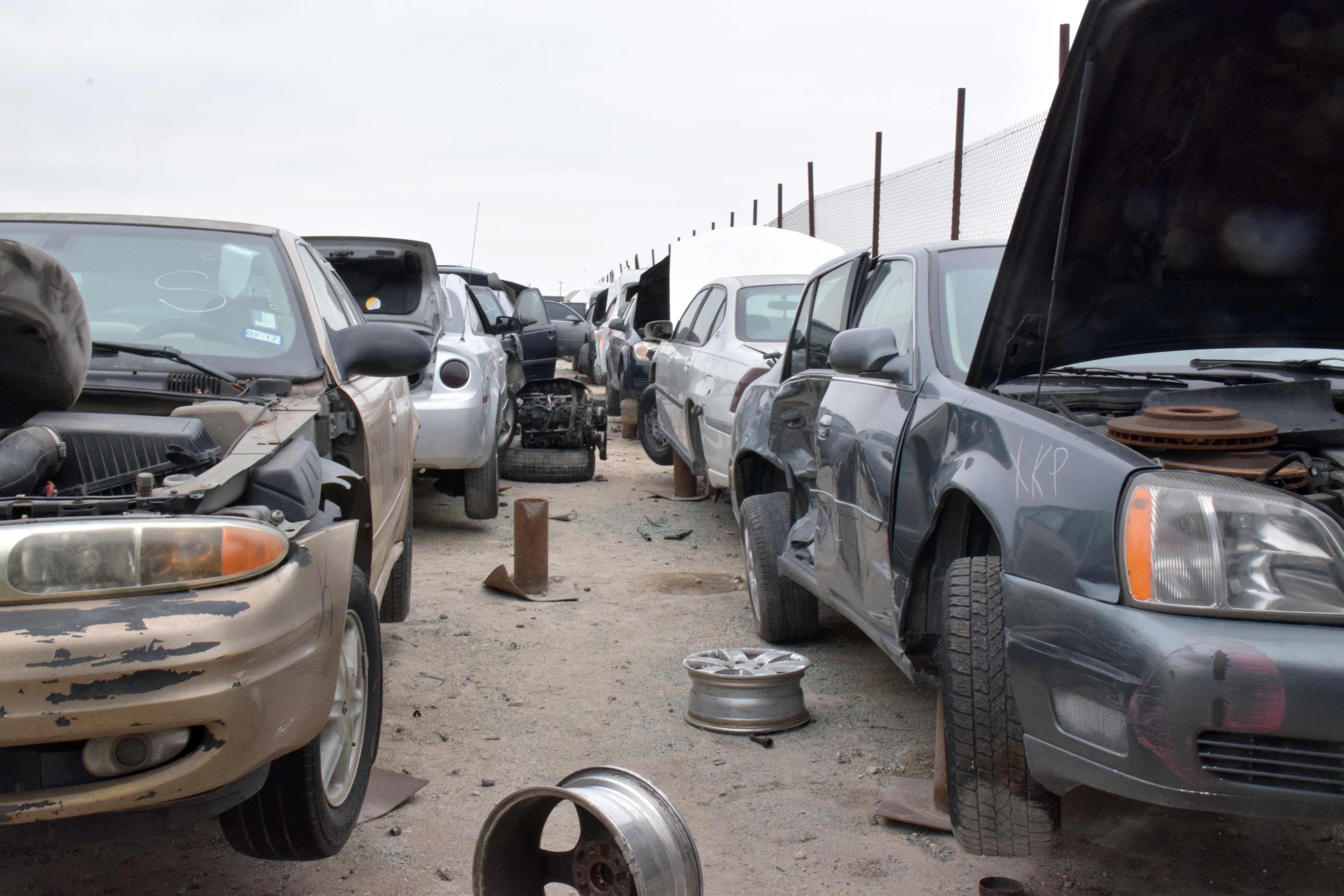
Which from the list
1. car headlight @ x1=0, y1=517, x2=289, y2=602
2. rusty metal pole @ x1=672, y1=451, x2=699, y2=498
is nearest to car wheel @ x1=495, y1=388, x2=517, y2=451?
rusty metal pole @ x1=672, y1=451, x2=699, y2=498

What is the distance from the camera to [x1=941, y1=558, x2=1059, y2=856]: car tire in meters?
2.44

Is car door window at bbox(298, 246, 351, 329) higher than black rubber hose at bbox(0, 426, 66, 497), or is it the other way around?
car door window at bbox(298, 246, 351, 329)

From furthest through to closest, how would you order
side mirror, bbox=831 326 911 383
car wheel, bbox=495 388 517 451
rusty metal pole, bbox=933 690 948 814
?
1. car wheel, bbox=495 388 517 451
2. side mirror, bbox=831 326 911 383
3. rusty metal pole, bbox=933 690 948 814

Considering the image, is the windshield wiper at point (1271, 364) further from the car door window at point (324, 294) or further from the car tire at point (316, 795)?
the car door window at point (324, 294)

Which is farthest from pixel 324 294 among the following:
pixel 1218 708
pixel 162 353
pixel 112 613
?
pixel 1218 708

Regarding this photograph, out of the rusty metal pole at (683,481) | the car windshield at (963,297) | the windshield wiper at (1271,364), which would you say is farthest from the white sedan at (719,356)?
the windshield wiper at (1271,364)

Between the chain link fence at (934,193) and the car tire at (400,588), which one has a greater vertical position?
the chain link fence at (934,193)

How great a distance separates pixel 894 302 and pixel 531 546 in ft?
8.46

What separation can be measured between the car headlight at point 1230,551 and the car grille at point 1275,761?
21 centimetres

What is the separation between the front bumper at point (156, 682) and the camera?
1.87 metres

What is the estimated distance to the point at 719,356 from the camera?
723cm

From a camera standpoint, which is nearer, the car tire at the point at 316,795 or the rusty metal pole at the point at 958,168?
the car tire at the point at 316,795

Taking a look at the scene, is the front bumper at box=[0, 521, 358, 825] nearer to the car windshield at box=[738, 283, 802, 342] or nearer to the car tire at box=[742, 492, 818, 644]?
the car tire at box=[742, 492, 818, 644]

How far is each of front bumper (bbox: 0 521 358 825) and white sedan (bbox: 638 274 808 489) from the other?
4.21 metres
